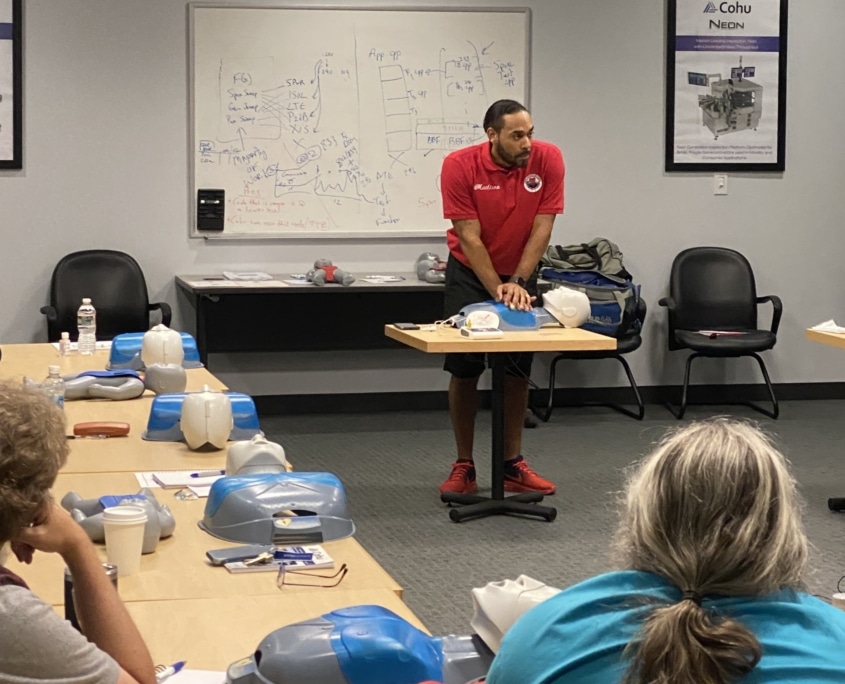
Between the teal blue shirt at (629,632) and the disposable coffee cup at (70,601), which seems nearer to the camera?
the teal blue shirt at (629,632)

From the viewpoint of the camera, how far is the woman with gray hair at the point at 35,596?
138cm

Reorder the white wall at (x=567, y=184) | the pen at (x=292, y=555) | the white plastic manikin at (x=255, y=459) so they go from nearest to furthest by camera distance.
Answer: the pen at (x=292, y=555)
the white plastic manikin at (x=255, y=459)
the white wall at (x=567, y=184)

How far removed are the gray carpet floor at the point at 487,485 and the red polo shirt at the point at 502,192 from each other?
3.49 ft

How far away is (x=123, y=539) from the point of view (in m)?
2.10

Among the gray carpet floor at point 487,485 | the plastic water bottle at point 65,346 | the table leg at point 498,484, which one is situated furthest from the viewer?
the table leg at point 498,484

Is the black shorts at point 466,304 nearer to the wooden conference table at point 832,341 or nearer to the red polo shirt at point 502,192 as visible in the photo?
the red polo shirt at point 502,192

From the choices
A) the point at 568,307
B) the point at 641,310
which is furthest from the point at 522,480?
the point at 641,310

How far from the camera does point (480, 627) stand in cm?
167

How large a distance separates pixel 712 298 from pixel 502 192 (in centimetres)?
252

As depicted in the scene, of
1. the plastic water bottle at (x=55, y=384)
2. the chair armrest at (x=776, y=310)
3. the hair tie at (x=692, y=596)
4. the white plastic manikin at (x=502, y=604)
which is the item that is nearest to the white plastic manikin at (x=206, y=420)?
the plastic water bottle at (x=55, y=384)

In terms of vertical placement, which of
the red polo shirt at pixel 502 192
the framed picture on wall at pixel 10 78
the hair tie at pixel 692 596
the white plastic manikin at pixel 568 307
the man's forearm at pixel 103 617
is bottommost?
the man's forearm at pixel 103 617

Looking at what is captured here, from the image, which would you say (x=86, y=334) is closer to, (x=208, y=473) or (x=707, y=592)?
(x=208, y=473)

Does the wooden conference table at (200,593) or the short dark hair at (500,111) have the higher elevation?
the short dark hair at (500,111)

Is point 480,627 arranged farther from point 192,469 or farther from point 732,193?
point 732,193
